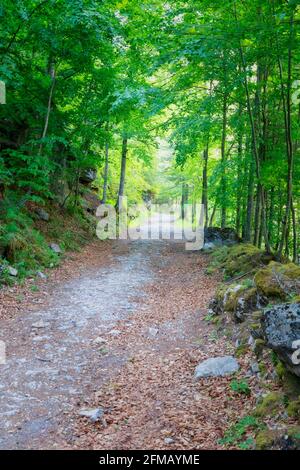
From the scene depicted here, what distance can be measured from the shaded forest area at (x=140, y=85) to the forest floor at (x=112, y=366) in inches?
86.8

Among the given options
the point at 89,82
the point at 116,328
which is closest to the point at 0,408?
the point at 116,328

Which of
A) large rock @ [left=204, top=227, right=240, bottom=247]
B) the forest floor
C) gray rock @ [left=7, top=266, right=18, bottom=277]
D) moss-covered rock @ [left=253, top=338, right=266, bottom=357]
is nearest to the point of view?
the forest floor

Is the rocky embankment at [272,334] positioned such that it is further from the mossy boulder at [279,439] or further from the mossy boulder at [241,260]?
the mossy boulder at [241,260]

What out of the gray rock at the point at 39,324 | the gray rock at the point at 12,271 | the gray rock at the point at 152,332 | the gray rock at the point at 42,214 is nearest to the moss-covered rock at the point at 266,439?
the gray rock at the point at 152,332

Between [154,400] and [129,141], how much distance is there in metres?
18.2

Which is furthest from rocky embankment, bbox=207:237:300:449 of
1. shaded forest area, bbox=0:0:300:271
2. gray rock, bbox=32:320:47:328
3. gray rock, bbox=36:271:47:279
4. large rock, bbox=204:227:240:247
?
large rock, bbox=204:227:240:247

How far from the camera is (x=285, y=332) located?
4.11m

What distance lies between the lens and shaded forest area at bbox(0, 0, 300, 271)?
7727 mm

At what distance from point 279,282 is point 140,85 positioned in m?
7.20

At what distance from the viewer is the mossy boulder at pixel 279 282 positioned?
6.05 m

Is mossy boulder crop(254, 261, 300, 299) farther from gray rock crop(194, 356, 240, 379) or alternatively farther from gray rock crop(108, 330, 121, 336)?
gray rock crop(108, 330, 121, 336)

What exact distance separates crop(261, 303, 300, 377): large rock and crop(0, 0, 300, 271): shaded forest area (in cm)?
450
